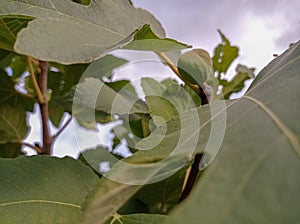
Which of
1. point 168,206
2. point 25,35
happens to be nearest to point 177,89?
point 168,206

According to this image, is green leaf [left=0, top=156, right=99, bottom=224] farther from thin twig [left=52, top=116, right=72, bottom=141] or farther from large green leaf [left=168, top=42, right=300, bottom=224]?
thin twig [left=52, top=116, right=72, bottom=141]

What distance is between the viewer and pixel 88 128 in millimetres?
969

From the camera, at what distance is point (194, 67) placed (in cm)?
72

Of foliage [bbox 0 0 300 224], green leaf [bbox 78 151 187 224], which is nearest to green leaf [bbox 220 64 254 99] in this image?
foliage [bbox 0 0 300 224]

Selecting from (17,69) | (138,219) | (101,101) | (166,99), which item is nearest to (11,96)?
(17,69)

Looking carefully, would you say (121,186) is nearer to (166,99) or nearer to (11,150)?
(166,99)

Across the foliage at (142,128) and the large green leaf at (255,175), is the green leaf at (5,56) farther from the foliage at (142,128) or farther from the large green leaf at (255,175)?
the large green leaf at (255,175)

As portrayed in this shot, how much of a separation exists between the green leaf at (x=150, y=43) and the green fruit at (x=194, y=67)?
97 millimetres

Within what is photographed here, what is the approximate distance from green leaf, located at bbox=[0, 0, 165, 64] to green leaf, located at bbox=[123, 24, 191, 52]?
18mm

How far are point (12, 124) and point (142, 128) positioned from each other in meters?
0.37

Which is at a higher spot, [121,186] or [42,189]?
[121,186]

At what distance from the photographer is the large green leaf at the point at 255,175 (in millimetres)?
248

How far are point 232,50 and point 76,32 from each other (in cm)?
63

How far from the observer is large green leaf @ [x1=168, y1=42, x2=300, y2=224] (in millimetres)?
248
